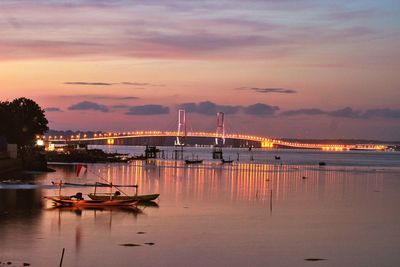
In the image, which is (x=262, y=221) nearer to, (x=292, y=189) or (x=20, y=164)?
(x=292, y=189)

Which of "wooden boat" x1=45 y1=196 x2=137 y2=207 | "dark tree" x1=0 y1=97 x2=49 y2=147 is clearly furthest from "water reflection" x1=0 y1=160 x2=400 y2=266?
"dark tree" x1=0 y1=97 x2=49 y2=147

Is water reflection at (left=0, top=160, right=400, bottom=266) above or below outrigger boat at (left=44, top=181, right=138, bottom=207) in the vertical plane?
below

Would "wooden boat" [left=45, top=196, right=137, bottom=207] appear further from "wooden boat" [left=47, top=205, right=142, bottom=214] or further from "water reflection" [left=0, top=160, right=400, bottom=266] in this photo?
"water reflection" [left=0, top=160, right=400, bottom=266]

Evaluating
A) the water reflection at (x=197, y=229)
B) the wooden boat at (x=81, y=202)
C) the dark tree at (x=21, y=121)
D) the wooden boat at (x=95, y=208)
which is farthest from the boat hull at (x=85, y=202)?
the dark tree at (x=21, y=121)

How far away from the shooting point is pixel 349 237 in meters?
27.7

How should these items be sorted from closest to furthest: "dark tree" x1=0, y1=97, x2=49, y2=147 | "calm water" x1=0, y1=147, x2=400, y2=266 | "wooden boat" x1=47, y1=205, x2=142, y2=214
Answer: "calm water" x1=0, y1=147, x2=400, y2=266, "wooden boat" x1=47, y1=205, x2=142, y2=214, "dark tree" x1=0, y1=97, x2=49, y2=147

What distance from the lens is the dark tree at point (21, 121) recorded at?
79000mm

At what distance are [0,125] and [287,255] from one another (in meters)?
59.5

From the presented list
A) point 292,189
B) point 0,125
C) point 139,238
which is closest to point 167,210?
point 139,238

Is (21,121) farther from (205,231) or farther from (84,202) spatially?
(205,231)

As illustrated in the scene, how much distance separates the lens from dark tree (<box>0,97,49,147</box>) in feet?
259

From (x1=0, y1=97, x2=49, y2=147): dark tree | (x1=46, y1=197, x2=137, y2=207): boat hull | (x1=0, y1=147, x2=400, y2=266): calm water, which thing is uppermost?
(x1=0, y1=97, x2=49, y2=147): dark tree

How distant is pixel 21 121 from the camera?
283 ft

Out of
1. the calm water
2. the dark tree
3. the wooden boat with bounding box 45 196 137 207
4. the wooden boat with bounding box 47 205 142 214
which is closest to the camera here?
the calm water
